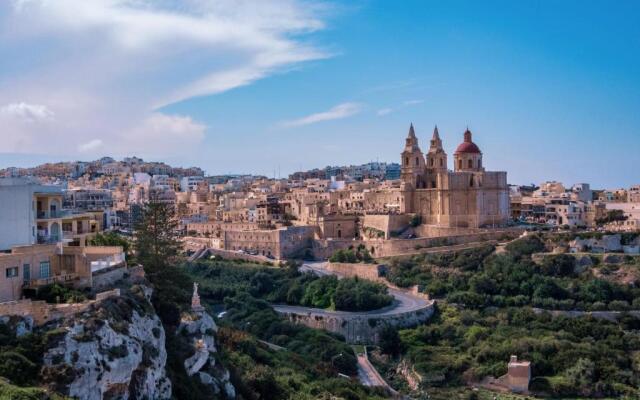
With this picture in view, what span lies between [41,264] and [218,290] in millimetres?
26989

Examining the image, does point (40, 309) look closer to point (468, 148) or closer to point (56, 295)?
point (56, 295)

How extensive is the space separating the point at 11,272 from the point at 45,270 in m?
1.74

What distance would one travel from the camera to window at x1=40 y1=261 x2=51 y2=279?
20.2 metres

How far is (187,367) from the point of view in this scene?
68.1ft

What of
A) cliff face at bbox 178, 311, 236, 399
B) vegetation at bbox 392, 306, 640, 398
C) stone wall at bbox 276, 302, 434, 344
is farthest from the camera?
stone wall at bbox 276, 302, 434, 344

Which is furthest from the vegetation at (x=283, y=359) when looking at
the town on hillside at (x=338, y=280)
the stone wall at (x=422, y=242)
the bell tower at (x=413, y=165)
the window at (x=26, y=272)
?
the bell tower at (x=413, y=165)

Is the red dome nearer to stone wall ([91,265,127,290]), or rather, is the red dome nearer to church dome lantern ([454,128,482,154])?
church dome lantern ([454,128,482,154])

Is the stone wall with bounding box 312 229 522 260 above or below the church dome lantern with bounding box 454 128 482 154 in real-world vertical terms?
below

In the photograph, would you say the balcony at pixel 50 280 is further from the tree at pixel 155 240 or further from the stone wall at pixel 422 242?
the stone wall at pixel 422 242

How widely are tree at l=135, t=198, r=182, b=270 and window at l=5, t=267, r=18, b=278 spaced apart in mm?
6981

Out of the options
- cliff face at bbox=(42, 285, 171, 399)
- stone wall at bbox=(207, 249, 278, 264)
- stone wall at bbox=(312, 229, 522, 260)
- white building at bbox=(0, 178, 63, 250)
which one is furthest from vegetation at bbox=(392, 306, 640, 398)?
cliff face at bbox=(42, 285, 171, 399)

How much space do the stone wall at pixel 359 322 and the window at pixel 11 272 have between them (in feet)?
85.4

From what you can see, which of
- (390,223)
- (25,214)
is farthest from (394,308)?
(25,214)

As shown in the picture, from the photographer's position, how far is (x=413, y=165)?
63.0 metres
